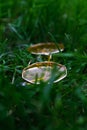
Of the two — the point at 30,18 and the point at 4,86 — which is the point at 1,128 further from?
the point at 30,18

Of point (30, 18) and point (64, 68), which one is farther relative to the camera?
point (30, 18)

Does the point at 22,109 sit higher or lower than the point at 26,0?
higher

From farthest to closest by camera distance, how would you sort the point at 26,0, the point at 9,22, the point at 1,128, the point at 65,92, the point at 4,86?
the point at 26,0, the point at 9,22, the point at 65,92, the point at 4,86, the point at 1,128

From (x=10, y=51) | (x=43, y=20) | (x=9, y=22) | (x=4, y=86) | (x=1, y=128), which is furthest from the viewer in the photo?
(x=9, y=22)

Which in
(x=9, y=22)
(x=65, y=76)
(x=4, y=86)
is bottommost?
(x=9, y=22)

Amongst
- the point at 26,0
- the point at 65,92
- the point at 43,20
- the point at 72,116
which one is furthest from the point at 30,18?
the point at 72,116

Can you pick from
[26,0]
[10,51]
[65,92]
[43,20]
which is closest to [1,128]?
[65,92]
